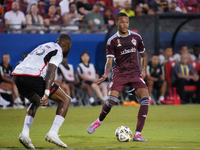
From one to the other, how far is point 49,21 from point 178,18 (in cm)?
525

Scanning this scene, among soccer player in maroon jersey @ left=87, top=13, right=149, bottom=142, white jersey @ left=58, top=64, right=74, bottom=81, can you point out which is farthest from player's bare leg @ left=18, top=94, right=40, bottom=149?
white jersey @ left=58, top=64, right=74, bottom=81

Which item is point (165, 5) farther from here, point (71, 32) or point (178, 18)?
point (71, 32)

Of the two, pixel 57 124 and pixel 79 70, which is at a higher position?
pixel 57 124

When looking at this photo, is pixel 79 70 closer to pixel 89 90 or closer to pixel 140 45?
pixel 89 90

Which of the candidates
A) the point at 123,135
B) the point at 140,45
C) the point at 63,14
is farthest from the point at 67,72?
the point at 123,135

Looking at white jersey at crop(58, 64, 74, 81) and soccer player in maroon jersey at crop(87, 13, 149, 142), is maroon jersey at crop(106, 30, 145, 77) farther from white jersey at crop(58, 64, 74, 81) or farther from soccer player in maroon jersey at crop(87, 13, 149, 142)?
white jersey at crop(58, 64, 74, 81)

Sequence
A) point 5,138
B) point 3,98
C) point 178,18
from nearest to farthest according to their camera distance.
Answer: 1. point 5,138
2. point 3,98
3. point 178,18

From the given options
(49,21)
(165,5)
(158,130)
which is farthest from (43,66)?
(165,5)

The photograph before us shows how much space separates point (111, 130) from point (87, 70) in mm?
6659

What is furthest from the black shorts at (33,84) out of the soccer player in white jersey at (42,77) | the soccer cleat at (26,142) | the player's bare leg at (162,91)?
the player's bare leg at (162,91)

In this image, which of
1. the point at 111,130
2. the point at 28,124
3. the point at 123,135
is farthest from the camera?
the point at 111,130

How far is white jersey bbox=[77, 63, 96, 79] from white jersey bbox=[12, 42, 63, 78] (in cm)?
863

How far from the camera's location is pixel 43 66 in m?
6.25

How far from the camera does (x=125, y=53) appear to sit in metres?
7.47
